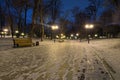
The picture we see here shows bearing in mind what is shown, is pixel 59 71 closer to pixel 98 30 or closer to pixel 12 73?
pixel 12 73

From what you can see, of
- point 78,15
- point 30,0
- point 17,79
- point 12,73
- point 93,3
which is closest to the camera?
point 17,79

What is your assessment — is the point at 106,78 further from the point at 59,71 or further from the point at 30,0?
the point at 30,0

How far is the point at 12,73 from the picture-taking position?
10195 mm

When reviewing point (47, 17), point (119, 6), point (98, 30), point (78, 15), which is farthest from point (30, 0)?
point (78, 15)

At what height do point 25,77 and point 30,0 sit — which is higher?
point 30,0

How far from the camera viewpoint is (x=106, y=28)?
58469 millimetres

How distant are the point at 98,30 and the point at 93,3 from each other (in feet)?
37.8

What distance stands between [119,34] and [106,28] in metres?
4.25

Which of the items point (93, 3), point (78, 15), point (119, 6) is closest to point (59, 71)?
point (119, 6)

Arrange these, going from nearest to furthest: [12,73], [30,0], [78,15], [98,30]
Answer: [12,73] → [30,0] → [98,30] → [78,15]

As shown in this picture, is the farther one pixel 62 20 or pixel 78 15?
pixel 78 15

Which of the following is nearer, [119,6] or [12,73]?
[12,73]

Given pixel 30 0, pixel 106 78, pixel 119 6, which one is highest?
pixel 30 0

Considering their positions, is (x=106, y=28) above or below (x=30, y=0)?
below
